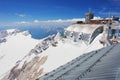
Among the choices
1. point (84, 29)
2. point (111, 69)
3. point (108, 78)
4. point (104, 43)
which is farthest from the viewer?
point (84, 29)

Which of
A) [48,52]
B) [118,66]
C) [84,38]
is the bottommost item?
[48,52]

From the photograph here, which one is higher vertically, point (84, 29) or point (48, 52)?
point (84, 29)

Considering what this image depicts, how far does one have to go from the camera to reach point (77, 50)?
194ft

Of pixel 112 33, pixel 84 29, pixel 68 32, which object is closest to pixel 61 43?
pixel 68 32

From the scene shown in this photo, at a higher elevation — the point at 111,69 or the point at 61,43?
the point at 111,69

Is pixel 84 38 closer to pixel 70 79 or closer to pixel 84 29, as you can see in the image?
pixel 84 29

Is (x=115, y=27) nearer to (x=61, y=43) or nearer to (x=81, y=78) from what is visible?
(x=61, y=43)

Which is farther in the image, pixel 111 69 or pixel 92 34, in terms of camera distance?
pixel 92 34

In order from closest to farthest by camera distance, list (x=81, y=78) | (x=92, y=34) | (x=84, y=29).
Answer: (x=81, y=78) → (x=92, y=34) → (x=84, y=29)

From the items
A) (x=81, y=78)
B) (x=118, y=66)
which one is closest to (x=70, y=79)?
(x=81, y=78)

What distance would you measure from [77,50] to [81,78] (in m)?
45.4

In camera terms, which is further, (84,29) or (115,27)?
(84,29)

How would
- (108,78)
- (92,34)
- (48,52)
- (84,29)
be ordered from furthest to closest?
(48,52) < (84,29) < (92,34) < (108,78)

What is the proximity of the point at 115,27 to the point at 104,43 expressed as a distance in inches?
198
